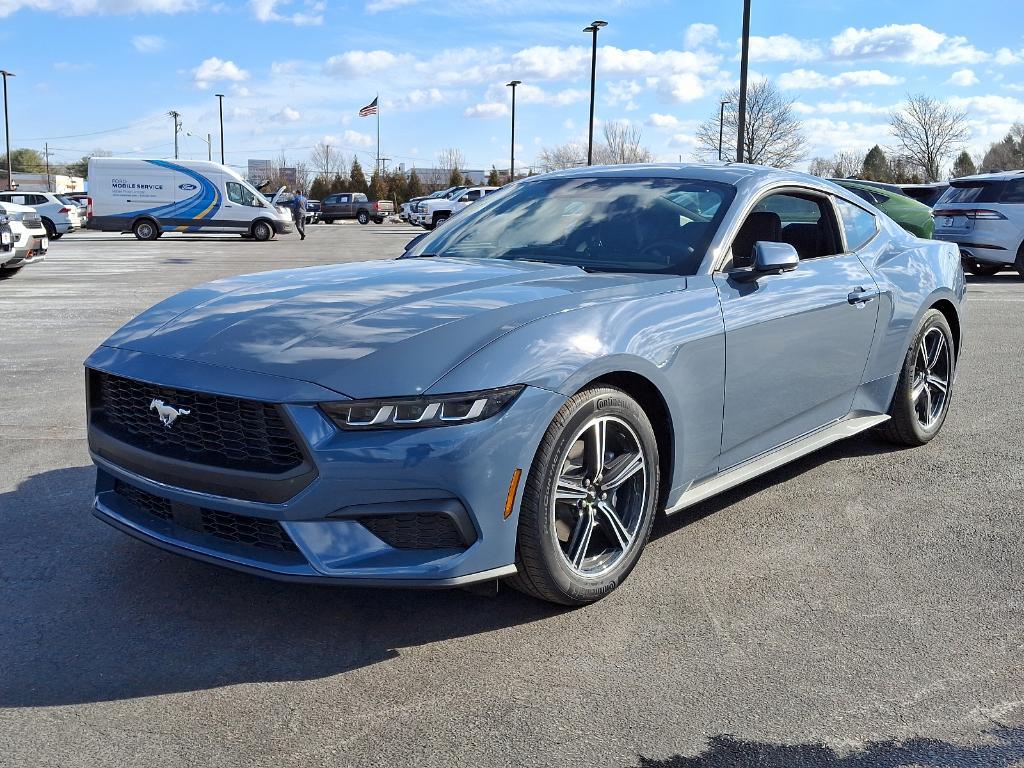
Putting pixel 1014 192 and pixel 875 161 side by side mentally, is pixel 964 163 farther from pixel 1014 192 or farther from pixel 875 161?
pixel 1014 192

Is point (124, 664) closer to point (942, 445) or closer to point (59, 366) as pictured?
point (942, 445)

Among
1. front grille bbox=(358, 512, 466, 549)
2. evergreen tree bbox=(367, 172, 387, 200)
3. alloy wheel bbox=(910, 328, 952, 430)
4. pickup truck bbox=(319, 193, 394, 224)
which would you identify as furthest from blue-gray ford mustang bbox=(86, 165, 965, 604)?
evergreen tree bbox=(367, 172, 387, 200)

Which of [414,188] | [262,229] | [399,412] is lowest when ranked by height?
[262,229]

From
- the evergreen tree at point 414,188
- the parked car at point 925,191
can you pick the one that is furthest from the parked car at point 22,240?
the evergreen tree at point 414,188

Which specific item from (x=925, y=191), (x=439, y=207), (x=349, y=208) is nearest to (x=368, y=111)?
(x=349, y=208)

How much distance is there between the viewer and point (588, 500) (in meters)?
3.46

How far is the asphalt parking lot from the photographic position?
2.63m

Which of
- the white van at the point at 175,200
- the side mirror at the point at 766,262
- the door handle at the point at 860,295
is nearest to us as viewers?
the side mirror at the point at 766,262

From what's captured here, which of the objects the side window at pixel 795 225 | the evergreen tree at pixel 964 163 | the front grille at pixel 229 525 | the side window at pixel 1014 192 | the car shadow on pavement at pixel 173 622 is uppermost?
the evergreen tree at pixel 964 163

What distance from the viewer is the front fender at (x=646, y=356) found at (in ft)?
10.3

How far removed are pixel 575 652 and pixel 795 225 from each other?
257 cm

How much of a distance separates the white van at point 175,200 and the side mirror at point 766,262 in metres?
30.5

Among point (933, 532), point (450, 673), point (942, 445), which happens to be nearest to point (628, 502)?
point (450, 673)

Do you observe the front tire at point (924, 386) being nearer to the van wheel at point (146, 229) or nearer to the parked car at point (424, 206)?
the van wheel at point (146, 229)
